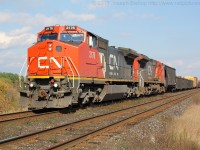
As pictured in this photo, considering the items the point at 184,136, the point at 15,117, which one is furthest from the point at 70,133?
the point at 15,117

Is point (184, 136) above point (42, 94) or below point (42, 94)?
below

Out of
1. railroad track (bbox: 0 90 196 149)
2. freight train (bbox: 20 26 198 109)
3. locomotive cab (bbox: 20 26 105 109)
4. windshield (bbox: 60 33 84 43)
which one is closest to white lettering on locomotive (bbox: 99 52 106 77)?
freight train (bbox: 20 26 198 109)

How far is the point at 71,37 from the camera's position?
14461 mm

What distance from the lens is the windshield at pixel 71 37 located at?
1437 cm

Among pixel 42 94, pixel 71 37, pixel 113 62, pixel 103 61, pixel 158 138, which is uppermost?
pixel 71 37

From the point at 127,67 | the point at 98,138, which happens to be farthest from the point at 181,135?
the point at 127,67

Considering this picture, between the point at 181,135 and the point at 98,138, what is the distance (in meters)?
2.54

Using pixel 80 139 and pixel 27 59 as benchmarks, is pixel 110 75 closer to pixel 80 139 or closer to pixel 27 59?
pixel 27 59

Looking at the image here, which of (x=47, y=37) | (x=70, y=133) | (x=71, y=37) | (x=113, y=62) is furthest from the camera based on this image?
(x=113, y=62)

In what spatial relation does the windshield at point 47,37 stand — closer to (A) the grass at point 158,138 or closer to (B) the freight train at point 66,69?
(B) the freight train at point 66,69

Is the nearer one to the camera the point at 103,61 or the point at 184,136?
the point at 184,136

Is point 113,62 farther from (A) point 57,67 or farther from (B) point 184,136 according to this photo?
(B) point 184,136

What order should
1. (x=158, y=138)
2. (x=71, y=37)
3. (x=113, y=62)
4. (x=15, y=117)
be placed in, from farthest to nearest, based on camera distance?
(x=113, y=62), (x=71, y=37), (x=15, y=117), (x=158, y=138)

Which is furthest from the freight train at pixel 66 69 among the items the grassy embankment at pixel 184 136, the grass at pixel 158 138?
the grassy embankment at pixel 184 136
